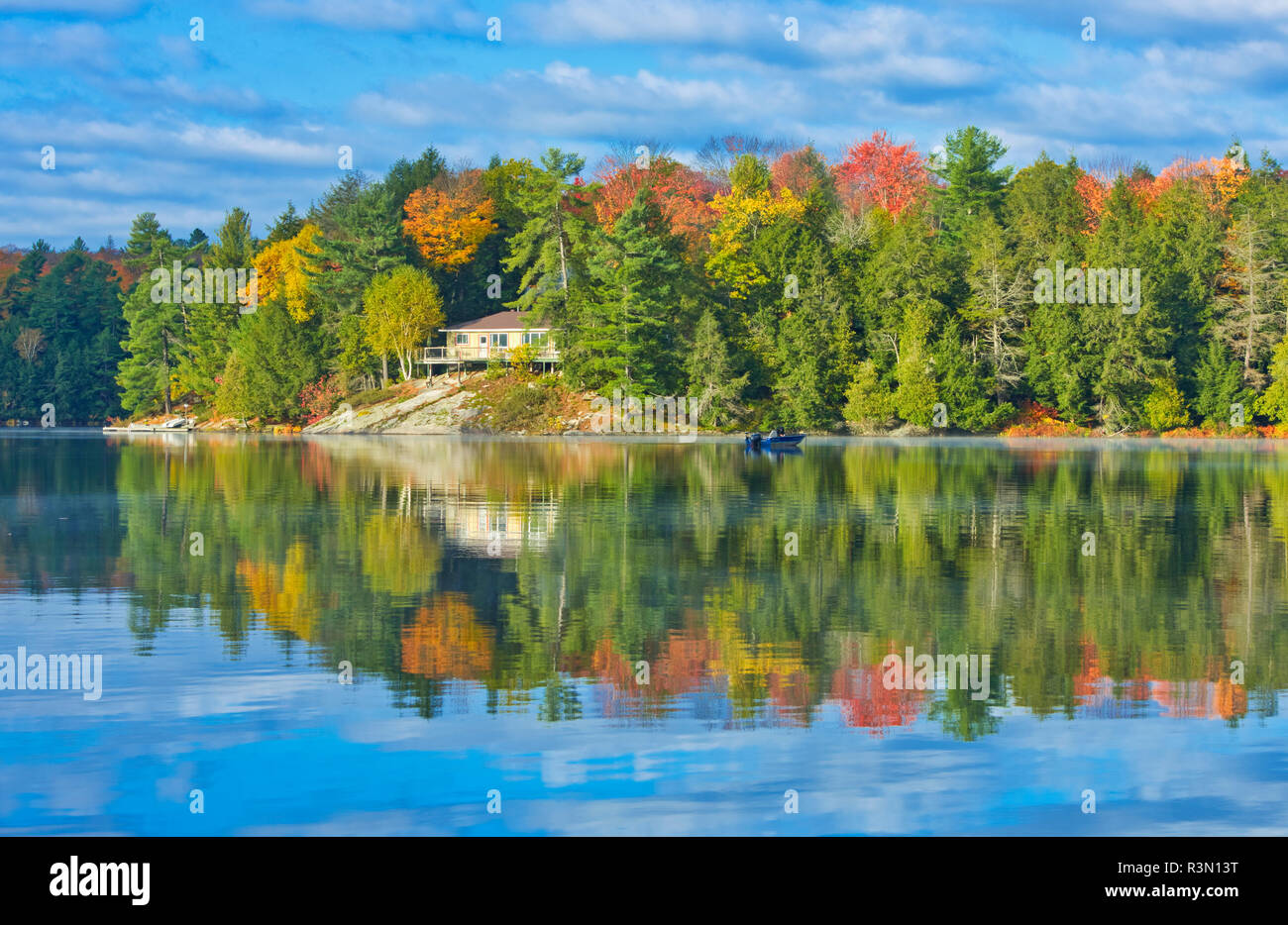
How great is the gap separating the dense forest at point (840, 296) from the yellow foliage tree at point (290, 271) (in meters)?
0.38

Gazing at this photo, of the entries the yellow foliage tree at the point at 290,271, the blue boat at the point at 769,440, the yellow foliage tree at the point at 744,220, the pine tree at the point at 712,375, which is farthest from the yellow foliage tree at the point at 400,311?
the blue boat at the point at 769,440

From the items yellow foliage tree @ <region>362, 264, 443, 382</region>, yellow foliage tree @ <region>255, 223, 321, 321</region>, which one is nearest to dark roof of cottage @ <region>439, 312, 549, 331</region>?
yellow foliage tree @ <region>362, 264, 443, 382</region>

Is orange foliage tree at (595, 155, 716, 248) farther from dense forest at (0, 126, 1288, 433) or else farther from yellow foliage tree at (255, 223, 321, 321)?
yellow foliage tree at (255, 223, 321, 321)

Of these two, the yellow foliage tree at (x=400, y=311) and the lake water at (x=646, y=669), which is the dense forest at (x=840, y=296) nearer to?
the yellow foliage tree at (x=400, y=311)

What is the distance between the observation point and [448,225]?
11650 cm

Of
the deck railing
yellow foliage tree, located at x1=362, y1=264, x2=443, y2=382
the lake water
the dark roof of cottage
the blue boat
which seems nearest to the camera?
the lake water

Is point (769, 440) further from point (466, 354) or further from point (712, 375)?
point (466, 354)

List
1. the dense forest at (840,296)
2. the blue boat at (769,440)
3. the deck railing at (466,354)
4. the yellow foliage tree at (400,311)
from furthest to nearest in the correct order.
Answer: the deck railing at (466,354) < the yellow foliage tree at (400,311) < the dense forest at (840,296) < the blue boat at (769,440)

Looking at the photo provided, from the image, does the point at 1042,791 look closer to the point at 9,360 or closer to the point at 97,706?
the point at 97,706

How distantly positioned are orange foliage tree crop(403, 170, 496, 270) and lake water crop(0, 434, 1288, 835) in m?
81.6

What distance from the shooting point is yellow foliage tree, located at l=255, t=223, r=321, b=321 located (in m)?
118

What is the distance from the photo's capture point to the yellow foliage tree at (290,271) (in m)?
118

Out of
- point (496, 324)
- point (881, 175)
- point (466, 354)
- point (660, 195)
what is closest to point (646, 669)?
point (496, 324)

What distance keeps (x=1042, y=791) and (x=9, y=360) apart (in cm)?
15060
